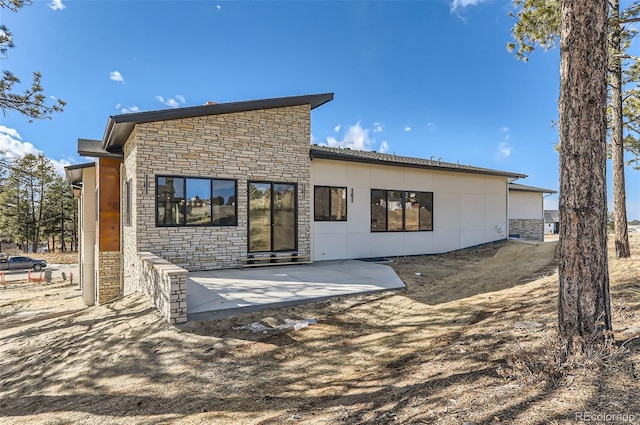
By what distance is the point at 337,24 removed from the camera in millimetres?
14766

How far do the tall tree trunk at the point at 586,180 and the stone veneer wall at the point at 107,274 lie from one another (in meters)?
12.1

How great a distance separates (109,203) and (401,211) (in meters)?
10.2

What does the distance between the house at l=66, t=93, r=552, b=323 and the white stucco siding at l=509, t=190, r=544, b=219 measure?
6.72 meters

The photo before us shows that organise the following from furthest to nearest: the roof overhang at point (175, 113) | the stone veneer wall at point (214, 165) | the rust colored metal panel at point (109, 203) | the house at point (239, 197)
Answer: the rust colored metal panel at point (109, 203), the house at point (239, 197), the stone veneer wall at point (214, 165), the roof overhang at point (175, 113)

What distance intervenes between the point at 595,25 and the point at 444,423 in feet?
12.6

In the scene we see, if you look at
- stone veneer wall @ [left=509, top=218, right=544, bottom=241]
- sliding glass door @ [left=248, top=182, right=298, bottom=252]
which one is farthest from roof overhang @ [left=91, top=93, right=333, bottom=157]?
stone veneer wall @ [left=509, top=218, right=544, bottom=241]

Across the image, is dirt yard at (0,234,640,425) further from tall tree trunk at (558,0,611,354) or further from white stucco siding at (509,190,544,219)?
white stucco siding at (509,190,544,219)

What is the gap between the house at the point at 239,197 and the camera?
27.5ft

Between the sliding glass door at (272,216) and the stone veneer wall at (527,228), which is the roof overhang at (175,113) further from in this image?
the stone veneer wall at (527,228)

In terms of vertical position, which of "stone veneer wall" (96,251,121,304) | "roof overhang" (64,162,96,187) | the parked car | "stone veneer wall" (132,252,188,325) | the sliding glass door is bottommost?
the parked car

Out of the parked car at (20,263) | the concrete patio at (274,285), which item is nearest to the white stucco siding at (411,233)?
the concrete patio at (274,285)

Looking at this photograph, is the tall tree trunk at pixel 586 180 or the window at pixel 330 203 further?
the window at pixel 330 203

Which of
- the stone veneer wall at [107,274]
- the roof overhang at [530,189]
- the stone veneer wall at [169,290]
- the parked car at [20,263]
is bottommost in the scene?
the parked car at [20,263]

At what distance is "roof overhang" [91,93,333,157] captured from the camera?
25.9 ft
